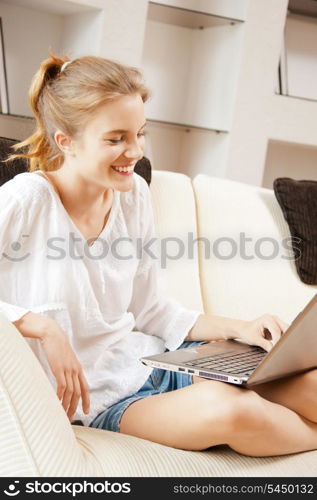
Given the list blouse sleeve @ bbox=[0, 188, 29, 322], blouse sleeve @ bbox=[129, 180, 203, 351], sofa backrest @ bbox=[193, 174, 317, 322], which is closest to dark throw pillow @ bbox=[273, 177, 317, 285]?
sofa backrest @ bbox=[193, 174, 317, 322]

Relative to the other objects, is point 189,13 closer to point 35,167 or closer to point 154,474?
point 35,167

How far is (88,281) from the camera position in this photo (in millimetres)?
1609

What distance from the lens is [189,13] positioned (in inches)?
137

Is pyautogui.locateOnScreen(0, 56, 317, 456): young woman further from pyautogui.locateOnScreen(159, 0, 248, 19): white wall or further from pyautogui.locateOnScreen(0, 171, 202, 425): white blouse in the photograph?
pyautogui.locateOnScreen(159, 0, 248, 19): white wall

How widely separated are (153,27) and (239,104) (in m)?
0.52

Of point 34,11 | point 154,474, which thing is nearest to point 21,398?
point 154,474

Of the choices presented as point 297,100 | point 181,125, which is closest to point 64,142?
point 181,125

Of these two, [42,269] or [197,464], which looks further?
[42,269]

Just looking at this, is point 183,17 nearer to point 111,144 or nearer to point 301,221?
point 301,221

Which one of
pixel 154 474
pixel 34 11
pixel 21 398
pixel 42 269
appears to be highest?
pixel 34 11

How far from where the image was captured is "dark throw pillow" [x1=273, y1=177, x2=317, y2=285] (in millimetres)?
2324

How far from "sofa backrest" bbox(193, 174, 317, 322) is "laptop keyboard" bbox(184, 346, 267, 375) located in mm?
514

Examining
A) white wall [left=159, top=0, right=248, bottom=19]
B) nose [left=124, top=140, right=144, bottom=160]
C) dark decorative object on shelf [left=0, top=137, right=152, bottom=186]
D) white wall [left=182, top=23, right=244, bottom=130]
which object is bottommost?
dark decorative object on shelf [left=0, top=137, right=152, bottom=186]

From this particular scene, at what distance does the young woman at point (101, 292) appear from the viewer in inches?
54.8
